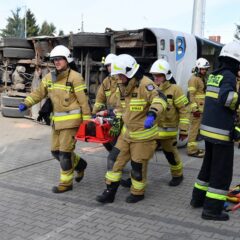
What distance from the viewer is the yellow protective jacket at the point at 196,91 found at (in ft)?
25.5

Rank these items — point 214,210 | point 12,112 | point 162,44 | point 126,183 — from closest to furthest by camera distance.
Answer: point 214,210
point 126,183
point 162,44
point 12,112

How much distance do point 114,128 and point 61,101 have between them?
775 mm

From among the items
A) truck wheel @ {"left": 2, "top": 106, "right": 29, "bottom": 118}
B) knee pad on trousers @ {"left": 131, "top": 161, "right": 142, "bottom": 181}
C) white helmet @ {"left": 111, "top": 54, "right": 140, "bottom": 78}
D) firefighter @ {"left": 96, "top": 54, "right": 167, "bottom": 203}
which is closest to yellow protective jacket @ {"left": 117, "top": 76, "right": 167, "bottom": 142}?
firefighter @ {"left": 96, "top": 54, "right": 167, "bottom": 203}

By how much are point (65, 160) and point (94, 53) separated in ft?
17.0

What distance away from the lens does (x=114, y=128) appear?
5328 mm

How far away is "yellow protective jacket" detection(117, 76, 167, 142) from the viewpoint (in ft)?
16.2

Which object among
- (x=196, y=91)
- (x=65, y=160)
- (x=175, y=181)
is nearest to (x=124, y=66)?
(x=65, y=160)

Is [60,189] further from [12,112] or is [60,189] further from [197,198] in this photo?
[12,112]

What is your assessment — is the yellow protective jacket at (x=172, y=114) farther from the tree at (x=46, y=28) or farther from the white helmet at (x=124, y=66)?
the tree at (x=46, y=28)

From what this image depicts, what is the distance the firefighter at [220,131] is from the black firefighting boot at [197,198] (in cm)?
21

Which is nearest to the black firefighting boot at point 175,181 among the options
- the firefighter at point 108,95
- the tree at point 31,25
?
the firefighter at point 108,95

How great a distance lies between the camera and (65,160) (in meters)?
5.46

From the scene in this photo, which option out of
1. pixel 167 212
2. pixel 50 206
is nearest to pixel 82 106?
pixel 50 206

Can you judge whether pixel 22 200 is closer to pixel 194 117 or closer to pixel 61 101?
pixel 61 101
